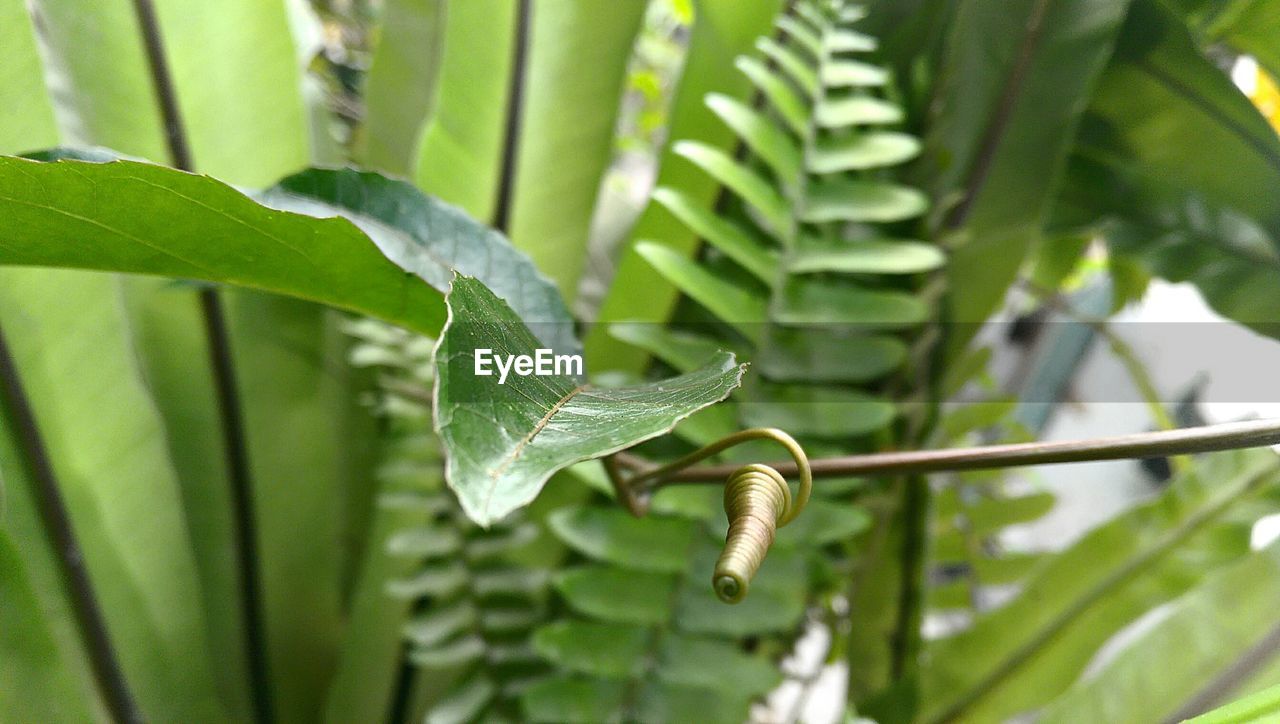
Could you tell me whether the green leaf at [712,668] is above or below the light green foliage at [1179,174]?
below

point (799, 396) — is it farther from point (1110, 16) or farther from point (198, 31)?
point (198, 31)

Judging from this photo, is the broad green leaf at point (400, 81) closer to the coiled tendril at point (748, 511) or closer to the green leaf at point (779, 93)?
the green leaf at point (779, 93)

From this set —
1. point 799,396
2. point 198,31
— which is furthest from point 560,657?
point 198,31

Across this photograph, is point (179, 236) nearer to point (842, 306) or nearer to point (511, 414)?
point (511, 414)

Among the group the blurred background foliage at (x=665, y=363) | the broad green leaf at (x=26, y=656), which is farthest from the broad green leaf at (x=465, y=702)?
the broad green leaf at (x=26, y=656)

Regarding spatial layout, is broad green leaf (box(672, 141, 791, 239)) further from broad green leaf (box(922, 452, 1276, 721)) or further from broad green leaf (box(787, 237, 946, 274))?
broad green leaf (box(922, 452, 1276, 721))
